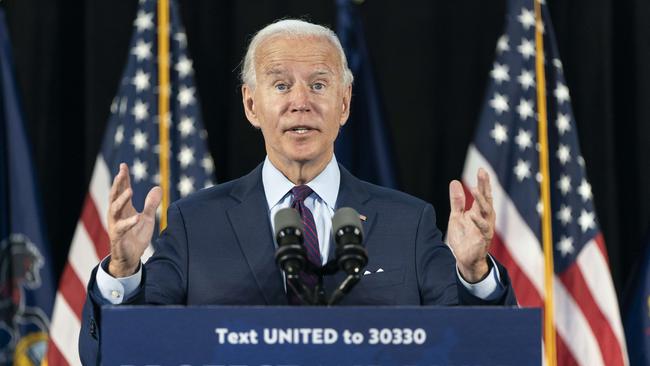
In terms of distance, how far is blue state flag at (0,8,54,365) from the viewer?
4.98 meters

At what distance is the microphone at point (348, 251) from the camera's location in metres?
2.01

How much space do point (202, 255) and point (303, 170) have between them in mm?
377

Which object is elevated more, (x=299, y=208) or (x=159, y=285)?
(x=299, y=208)

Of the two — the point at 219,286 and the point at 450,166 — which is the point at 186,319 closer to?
the point at 219,286

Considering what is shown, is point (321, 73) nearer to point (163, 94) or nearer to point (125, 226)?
point (125, 226)

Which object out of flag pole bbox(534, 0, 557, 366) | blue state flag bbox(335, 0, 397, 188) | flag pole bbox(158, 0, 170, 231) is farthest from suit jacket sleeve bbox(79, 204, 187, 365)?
flag pole bbox(534, 0, 557, 366)

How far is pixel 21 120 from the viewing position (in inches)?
198

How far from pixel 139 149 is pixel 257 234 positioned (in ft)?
8.10

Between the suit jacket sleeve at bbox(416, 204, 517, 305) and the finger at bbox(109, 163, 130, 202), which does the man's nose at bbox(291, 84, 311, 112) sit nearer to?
the suit jacket sleeve at bbox(416, 204, 517, 305)

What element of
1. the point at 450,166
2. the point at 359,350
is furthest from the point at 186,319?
the point at 450,166

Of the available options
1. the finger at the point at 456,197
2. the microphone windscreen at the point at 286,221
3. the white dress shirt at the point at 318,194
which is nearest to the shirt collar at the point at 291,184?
the white dress shirt at the point at 318,194

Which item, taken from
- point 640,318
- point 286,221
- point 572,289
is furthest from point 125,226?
point 640,318

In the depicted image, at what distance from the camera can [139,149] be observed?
490 cm

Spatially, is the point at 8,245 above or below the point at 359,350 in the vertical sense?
above
